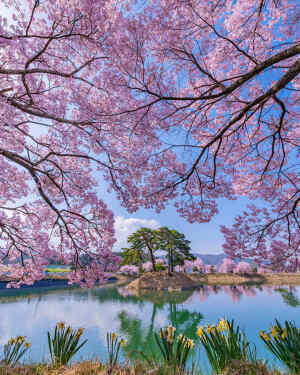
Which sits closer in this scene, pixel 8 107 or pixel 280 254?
pixel 8 107

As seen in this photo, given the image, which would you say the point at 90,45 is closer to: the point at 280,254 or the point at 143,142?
the point at 143,142

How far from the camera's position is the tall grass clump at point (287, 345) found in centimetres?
238

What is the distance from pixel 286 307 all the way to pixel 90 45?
13850 mm

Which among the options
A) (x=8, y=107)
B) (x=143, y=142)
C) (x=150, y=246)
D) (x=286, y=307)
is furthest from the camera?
(x=150, y=246)

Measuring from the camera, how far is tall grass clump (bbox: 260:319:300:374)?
7.80 ft

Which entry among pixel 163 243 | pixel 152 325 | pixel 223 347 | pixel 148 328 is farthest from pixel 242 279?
pixel 223 347

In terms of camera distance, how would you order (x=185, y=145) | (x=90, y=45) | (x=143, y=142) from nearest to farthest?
(x=90, y=45)
(x=185, y=145)
(x=143, y=142)

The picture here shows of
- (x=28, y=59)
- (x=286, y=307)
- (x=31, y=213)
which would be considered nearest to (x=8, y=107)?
(x=28, y=59)

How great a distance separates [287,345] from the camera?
244cm

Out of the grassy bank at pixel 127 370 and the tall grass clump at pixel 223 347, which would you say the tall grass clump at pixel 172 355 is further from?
the tall grass clump at pixel 223 347

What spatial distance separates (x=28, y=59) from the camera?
2857 mm

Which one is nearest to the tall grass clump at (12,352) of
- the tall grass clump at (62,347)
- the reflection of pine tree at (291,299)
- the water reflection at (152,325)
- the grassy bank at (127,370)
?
the grassy bank at (127,370)

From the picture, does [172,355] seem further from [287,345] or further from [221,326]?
[287,345]

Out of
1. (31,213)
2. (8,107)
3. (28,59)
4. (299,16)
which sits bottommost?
(31,213)
